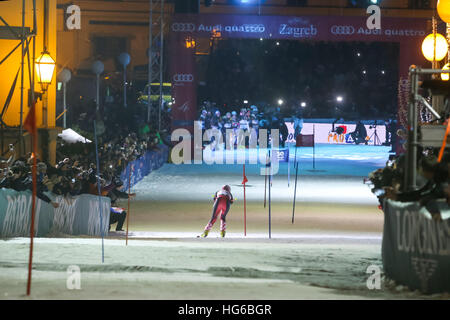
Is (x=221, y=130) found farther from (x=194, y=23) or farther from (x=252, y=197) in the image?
(x=252, y=197)

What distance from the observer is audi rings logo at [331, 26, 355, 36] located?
110ft

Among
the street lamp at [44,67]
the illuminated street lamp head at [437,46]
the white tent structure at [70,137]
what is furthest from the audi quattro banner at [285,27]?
the illuminated street lamp head at [437,46]

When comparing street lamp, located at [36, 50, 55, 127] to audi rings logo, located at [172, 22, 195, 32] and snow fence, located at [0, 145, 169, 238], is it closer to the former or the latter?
snow fence, located at [0, 145, 169, 238]

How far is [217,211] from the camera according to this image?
16.8 meters

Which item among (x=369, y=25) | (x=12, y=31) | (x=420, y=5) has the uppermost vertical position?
(x=420, y=5)

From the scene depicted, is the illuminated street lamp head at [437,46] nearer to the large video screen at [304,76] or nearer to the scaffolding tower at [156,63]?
the scaffolding tower at [156,63]

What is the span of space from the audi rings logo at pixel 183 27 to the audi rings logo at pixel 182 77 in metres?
2.39

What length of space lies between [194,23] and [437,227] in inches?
1041

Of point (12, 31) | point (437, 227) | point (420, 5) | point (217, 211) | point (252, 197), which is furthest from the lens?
point (420, 5)

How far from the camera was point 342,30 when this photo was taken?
3350 cm

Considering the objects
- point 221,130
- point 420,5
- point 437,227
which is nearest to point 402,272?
point 437,227

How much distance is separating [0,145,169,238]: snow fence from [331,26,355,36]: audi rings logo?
19707 millimetres

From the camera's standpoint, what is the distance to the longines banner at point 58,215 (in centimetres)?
1360

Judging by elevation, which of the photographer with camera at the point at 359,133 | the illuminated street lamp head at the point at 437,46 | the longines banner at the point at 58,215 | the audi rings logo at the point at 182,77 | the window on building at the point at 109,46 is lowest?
the longines banner at the point at 58,215
